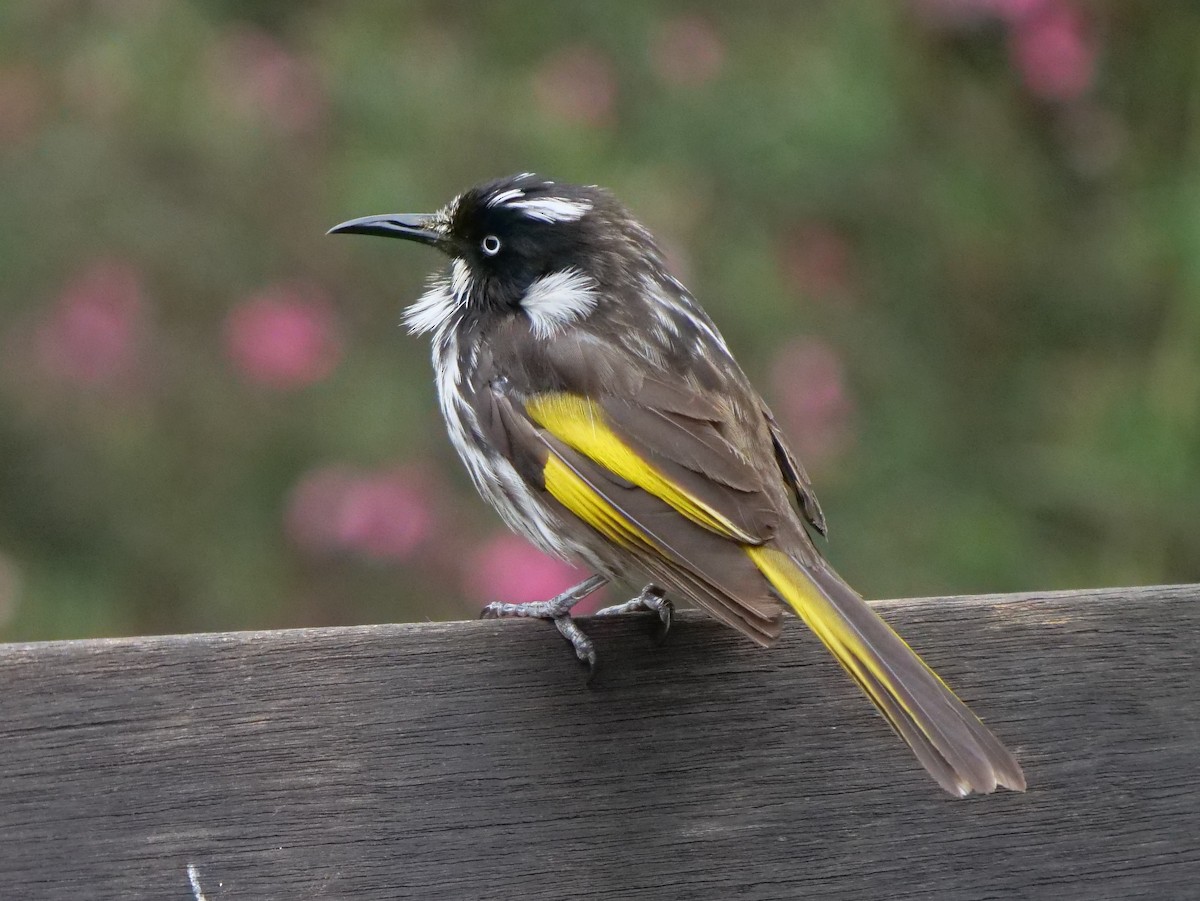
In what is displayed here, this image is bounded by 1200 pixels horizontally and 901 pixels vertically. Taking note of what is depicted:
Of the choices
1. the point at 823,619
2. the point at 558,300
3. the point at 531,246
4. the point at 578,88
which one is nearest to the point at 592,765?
the point at 823,619

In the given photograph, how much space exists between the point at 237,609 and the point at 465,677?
3222mm

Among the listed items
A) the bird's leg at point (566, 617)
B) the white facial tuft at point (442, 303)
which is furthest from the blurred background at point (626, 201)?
A: the bird's leg at point (566, 617)

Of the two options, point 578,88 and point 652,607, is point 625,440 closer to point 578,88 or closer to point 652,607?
point 652,607

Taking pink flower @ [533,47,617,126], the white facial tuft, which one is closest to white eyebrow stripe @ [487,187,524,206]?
the white facial tuft

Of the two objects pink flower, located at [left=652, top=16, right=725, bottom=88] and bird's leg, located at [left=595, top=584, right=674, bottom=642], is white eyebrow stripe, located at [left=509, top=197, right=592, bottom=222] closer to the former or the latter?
bird's leg, located at [left=595, top=584, right=674, bottom=642]

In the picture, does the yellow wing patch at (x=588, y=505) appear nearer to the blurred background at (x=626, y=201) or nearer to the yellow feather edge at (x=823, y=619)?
the yellow feather edge at (x=823, y=619)

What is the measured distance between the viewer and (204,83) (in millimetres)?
5367

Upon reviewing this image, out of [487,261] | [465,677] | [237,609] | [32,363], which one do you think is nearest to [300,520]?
[237,609]

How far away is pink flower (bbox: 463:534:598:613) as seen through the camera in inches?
195

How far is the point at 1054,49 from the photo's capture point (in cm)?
555

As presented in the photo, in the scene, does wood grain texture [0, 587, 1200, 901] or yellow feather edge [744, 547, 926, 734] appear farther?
yellow feather edge [744, 547, 926, 734]

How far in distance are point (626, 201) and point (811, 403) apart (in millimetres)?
832

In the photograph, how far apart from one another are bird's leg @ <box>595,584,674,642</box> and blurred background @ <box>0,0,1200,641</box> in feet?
6.51

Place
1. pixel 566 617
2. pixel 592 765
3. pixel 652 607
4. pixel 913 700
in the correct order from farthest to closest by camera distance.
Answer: pixel 652 607
pixel 566 617
pixel 592 765
pixel 913 700
